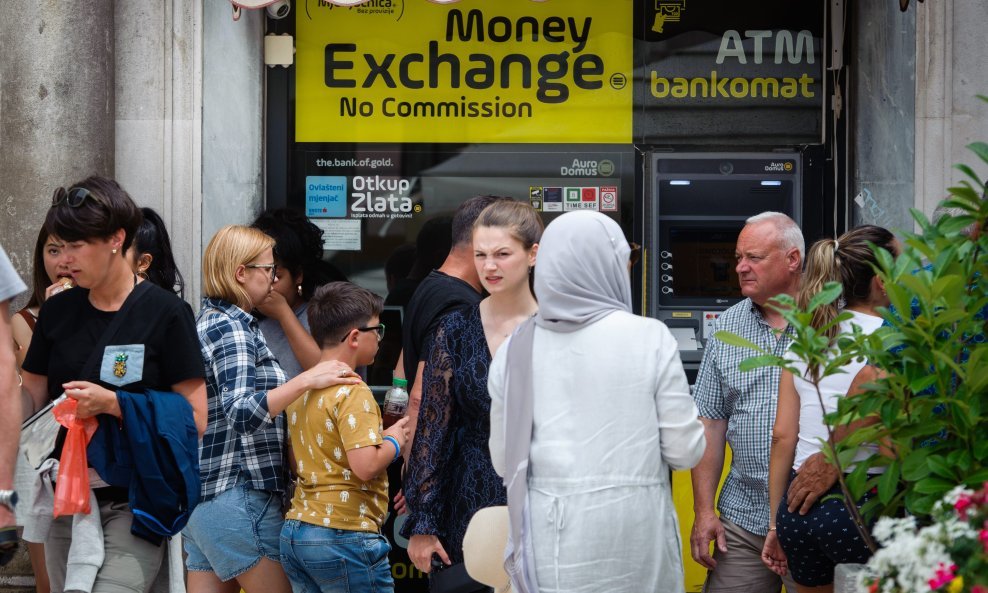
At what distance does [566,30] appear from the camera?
6.22m

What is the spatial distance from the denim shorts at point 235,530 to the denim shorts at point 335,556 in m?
0.16

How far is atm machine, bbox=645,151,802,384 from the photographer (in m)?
6.15

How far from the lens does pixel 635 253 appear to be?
6.04m

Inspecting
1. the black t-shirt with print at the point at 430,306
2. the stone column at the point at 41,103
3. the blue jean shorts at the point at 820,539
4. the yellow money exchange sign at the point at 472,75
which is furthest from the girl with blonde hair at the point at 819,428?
the stone column at the point at 41,103

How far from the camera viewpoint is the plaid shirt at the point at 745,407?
432cm

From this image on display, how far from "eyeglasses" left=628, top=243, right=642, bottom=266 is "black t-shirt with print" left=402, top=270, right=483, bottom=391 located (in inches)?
61.3

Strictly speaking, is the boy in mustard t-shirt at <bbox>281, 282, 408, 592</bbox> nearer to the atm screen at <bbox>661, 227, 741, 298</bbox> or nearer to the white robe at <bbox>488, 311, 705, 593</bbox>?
the white robe at <bbox>488, 311, 705, 593</bbox>

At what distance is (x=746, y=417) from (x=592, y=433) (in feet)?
4.47

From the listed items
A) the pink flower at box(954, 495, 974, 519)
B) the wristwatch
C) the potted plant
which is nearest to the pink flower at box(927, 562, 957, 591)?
the pink flower at box(954, 495, 974, 519)

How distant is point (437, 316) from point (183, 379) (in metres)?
1.03

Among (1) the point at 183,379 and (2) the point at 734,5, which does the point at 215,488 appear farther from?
(2) the point at 734,5

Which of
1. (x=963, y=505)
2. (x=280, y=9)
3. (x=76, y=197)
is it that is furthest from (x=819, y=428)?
(x=280, y=9)

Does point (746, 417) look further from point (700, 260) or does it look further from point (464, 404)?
point (700, 260)

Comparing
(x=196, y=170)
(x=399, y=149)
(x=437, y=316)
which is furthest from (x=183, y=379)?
(x=399, y=149)
